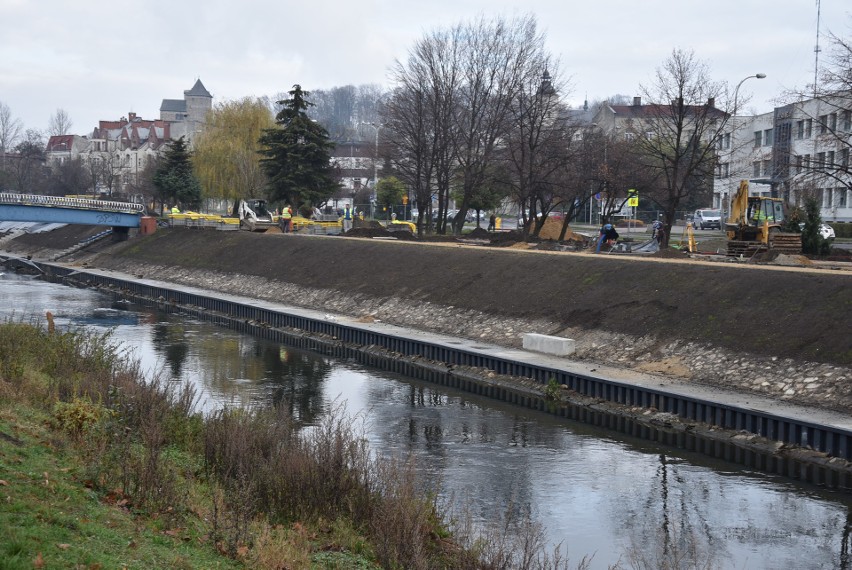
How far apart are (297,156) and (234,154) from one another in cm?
1492

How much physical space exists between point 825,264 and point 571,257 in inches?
437

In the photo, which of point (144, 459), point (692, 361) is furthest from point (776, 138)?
point (144, 459)

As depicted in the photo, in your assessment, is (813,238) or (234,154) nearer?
(813,238)

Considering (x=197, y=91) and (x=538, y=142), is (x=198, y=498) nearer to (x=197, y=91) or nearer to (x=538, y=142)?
(x=538, y=142)

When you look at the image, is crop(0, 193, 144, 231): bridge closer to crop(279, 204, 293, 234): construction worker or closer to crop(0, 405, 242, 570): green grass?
crop(279, 204, 293, 234): construction worker

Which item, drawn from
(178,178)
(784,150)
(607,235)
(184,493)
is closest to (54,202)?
(178,178)

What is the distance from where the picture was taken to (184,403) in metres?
20.6

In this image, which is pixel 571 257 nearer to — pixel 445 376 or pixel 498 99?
pixel 445 376

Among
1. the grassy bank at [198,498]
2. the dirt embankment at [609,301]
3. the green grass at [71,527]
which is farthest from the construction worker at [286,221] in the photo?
the green grass at [71,527]

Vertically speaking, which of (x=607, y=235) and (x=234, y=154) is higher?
(x=234, y=154)

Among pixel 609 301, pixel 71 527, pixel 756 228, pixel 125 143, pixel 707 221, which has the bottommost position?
A: pixel 71 527

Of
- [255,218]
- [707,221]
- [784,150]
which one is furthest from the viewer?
[707,221]

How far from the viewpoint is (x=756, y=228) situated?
49156 mm

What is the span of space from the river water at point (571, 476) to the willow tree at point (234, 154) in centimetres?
5812
